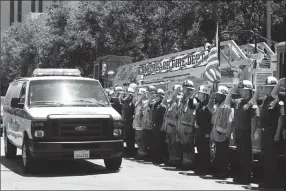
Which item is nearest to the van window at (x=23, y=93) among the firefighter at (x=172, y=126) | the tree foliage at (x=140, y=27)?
the firefighter at (x=172, y=126)

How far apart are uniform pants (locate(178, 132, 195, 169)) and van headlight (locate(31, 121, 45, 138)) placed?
119 inches

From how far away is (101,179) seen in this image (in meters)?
10.2

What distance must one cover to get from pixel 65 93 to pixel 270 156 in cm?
461

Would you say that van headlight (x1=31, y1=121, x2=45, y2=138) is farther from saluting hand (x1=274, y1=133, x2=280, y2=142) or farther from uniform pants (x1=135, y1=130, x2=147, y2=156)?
saluting hand (x1=274, y1=133, x2=280, y2=142)

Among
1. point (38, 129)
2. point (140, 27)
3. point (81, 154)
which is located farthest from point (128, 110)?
point (140, 27)

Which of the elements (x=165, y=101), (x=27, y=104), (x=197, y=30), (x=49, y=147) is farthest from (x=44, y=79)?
(x=197, y=30)

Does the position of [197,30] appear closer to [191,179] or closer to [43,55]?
[191,179]

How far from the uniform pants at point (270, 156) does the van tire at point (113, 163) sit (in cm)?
348

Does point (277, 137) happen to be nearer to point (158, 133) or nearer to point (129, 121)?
point (158, 133)

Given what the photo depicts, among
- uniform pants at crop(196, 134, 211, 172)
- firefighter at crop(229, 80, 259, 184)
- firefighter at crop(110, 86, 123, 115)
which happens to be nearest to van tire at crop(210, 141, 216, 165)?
uniform pants at crop(196, 134, 211, 172)

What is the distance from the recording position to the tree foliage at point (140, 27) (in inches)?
901

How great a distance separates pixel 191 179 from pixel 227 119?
1.32 m

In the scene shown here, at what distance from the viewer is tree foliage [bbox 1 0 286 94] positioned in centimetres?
2289

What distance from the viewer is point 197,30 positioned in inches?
898
